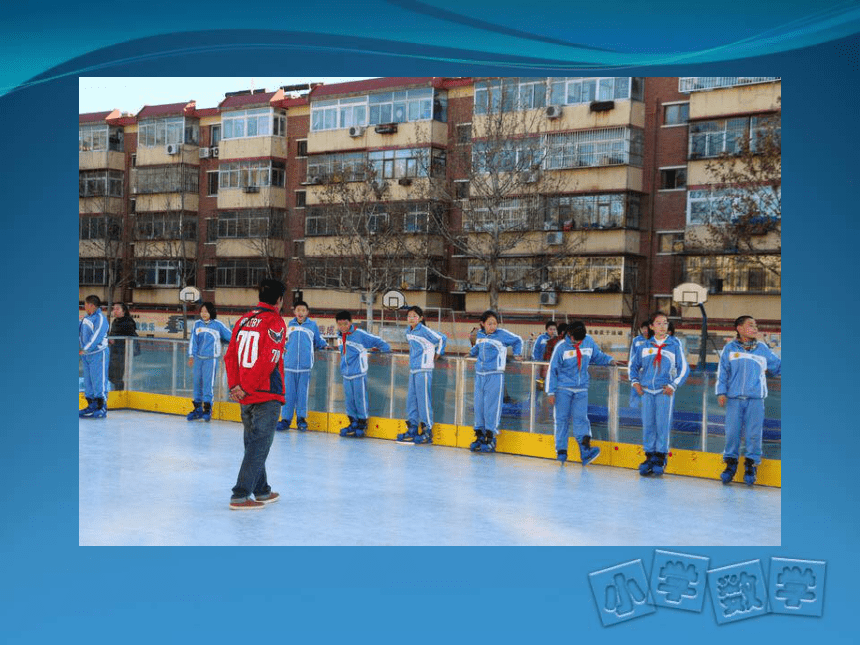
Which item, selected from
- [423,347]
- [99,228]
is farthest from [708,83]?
[99,228]

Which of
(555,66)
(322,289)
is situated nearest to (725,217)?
(322,289)

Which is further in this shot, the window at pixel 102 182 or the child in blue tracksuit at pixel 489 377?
the window at pixel 102 182

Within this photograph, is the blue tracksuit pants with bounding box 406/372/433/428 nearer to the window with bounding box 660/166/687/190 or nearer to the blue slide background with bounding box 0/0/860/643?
the blue slide background with bounding box 0/0/860/643

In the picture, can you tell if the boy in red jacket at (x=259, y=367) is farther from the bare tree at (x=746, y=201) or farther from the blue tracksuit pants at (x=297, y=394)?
the bare tree at (x=746, y=201)

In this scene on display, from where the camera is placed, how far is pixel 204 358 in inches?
490

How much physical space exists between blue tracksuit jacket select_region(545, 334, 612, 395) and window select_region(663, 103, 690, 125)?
2149 cm

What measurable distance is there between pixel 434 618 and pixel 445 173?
30.2m

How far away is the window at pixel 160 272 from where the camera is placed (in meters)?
40.2

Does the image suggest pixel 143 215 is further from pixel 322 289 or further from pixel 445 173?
pixel 445 173

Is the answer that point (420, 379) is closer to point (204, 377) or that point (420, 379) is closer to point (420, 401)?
point (420, 401)

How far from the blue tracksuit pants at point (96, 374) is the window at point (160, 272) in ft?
92.6

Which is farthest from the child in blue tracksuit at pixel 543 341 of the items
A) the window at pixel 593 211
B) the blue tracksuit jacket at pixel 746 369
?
the window at pixel 593 211

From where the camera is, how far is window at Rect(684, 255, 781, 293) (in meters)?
27.6

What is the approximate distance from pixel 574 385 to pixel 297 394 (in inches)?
147
